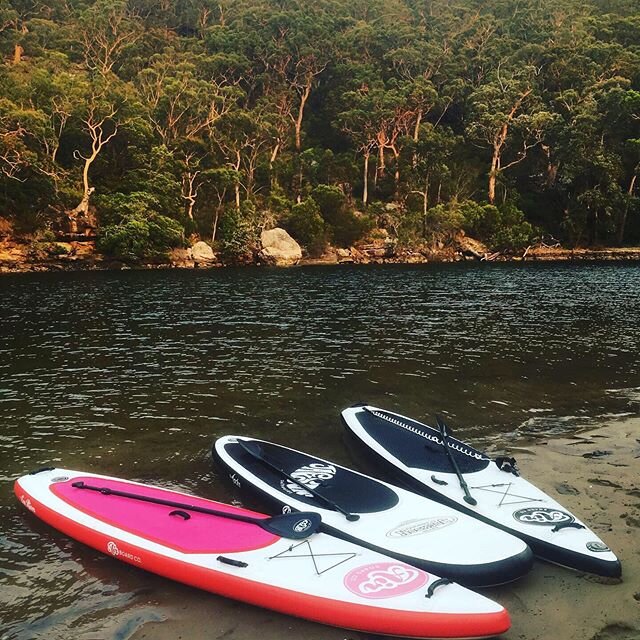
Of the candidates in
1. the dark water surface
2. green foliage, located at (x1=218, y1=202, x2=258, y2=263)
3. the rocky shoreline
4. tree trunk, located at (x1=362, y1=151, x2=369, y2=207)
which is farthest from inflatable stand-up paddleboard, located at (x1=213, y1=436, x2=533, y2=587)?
tree trunk, located at (x1=362, y1=151, x2=369, y2=207)

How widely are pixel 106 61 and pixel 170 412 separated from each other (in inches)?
2777

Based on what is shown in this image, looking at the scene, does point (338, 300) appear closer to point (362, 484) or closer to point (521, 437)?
point (521, 437)

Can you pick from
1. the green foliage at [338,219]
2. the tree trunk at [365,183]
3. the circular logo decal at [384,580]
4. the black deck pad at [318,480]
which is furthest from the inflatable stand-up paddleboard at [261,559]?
the tree trunk at [365,183]

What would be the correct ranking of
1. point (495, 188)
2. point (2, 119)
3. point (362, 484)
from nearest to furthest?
point (362, 484) → point (2, 119) → point (495, 188)

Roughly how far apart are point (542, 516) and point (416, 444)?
7.47 ft

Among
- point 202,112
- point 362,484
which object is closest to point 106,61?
point 202,112

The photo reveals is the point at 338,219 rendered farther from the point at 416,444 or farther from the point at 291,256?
the point at 416,444

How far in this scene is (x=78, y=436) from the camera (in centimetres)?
866

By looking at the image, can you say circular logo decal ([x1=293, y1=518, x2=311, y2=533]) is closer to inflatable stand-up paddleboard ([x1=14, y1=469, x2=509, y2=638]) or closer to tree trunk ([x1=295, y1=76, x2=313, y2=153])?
inflatable stand-up paddleboard ([x1=14, y1=469, x2=509, y2=638])

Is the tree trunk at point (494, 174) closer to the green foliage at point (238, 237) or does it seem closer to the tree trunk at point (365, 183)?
the tree trunk at point (365, 183)

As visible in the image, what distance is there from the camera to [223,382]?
466 inches

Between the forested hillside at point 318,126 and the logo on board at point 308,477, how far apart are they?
40.4 metres

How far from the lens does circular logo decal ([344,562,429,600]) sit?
169 inches

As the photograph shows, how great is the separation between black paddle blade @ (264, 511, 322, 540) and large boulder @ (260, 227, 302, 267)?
44.6 m
